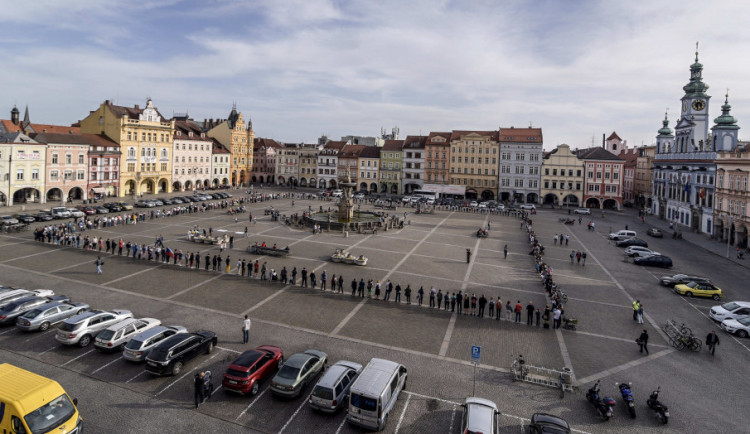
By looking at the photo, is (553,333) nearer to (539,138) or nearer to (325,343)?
(325,343)

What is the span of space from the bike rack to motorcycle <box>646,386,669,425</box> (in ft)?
8.49

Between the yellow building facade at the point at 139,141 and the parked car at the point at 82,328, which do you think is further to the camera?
the yellow building facade at the point at 139,141

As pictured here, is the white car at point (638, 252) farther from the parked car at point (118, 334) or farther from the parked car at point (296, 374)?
the parked car at point (118, 334)

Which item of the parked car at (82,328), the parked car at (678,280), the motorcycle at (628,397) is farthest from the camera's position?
the parked car at (678,280)

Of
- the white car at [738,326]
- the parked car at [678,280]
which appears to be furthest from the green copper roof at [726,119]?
the white car at [738,326]

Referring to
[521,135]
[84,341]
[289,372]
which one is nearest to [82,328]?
[84,341]

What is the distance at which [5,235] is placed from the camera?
142ft

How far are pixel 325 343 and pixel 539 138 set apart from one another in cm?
8133

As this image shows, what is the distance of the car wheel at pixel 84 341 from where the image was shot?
776 inches

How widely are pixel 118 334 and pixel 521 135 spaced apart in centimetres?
8745

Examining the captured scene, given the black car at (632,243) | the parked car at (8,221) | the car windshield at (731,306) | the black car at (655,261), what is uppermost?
the parked car at (8,221)

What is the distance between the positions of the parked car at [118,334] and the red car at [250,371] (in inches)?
214

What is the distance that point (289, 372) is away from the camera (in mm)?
16266

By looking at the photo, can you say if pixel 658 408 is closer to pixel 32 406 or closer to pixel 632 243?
pixel 32 406
